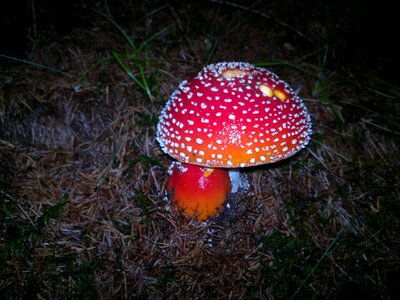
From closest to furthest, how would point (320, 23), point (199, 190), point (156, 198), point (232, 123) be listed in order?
point (232, 123), point (199, 190), point (156, 198), point (320, 23)

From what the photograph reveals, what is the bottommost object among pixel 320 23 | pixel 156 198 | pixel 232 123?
pixel 156 198

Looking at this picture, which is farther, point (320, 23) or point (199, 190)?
point (320, 23)

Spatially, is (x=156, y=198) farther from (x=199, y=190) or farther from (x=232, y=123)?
(x=232, y=123)

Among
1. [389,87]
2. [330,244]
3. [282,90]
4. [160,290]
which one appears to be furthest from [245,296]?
[389,87]

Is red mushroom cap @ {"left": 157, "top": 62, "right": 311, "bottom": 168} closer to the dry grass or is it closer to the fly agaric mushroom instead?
the fly agaric mushroom

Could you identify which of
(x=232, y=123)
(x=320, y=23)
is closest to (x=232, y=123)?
(x=232, y=123)

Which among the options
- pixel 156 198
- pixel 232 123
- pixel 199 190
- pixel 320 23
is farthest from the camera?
pixel 320 23

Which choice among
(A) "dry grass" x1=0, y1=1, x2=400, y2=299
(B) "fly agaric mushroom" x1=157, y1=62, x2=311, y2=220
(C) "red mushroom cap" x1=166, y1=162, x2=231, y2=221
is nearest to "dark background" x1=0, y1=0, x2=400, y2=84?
(A) "dry grass" x1=0, y1=1, x2=400, y2=299
